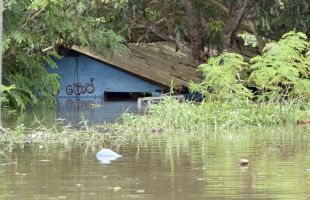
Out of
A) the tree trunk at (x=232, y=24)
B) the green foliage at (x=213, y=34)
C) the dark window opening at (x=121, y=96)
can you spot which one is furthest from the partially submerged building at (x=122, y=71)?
the tree trunk at (x=232, y=24)

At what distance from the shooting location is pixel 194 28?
2544 centimetres

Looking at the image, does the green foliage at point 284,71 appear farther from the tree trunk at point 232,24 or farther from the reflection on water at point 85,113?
the tree trunk at point 232,24

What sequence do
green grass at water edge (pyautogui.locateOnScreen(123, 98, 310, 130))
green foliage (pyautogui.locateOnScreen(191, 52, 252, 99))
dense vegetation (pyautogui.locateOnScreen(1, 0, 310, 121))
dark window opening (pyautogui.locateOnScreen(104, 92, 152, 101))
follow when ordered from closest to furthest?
green grass at water edge (pyautogui.locateOnScreen(123, 98, 310, 130))
green foliage (pyautogui.locateOnScreen(191, 52, 252, 99))
dense vegetation (pyautogui.locateOnScreen(1, 0, 310, 121))
dark window opening (pyautogui.locateOnScreen(104, 92, 152, 101))

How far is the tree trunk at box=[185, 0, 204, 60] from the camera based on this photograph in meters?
25.1

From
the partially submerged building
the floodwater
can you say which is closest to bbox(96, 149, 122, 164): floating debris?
the floodwater

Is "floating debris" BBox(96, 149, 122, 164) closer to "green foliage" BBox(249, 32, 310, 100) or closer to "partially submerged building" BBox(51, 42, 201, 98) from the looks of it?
"green foliage" BBox(249, 32, 310, 100)

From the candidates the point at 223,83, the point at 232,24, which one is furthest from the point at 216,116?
the point at 232,24

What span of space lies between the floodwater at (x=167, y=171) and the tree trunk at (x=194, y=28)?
13086mm

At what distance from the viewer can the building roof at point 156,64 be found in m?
28.9

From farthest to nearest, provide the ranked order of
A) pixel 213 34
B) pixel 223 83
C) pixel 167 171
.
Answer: pixel 213 34, pixel 223 83, pixel 167 171

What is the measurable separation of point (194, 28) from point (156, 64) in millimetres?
4543

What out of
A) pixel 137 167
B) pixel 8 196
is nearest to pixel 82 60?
pixel 137 167

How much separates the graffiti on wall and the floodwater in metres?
18.5

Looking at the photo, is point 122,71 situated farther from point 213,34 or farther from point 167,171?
point 167,171
